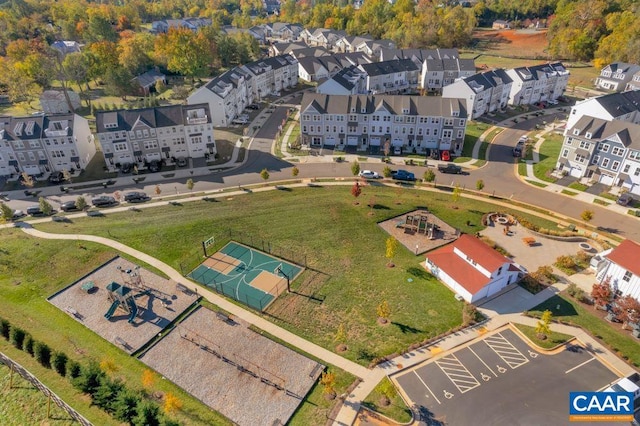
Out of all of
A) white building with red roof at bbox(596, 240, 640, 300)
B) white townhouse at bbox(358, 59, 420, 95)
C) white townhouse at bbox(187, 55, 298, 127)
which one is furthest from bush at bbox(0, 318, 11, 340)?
white townhouse at bbox(358, 59, 420, 95)

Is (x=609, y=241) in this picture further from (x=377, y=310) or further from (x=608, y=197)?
(x=377, y=310)

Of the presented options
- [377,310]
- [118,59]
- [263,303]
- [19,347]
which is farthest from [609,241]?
[118,59]

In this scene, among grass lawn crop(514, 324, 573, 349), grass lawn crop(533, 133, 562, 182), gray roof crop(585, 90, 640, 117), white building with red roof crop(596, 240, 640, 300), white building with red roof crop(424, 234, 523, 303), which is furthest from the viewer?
gray roof crop(585, 90, 640, 117)

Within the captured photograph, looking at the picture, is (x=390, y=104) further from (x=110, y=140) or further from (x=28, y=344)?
(x=28, y=344)

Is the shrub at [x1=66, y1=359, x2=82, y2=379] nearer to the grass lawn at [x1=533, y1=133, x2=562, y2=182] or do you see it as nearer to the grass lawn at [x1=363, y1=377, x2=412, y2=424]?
Result: the grass lawn at [x1=363, y1=377, x2=412, y2=424]

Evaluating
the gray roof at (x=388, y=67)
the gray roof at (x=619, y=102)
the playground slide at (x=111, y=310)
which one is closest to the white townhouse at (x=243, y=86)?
the gray roof at (x=388, y=67)
